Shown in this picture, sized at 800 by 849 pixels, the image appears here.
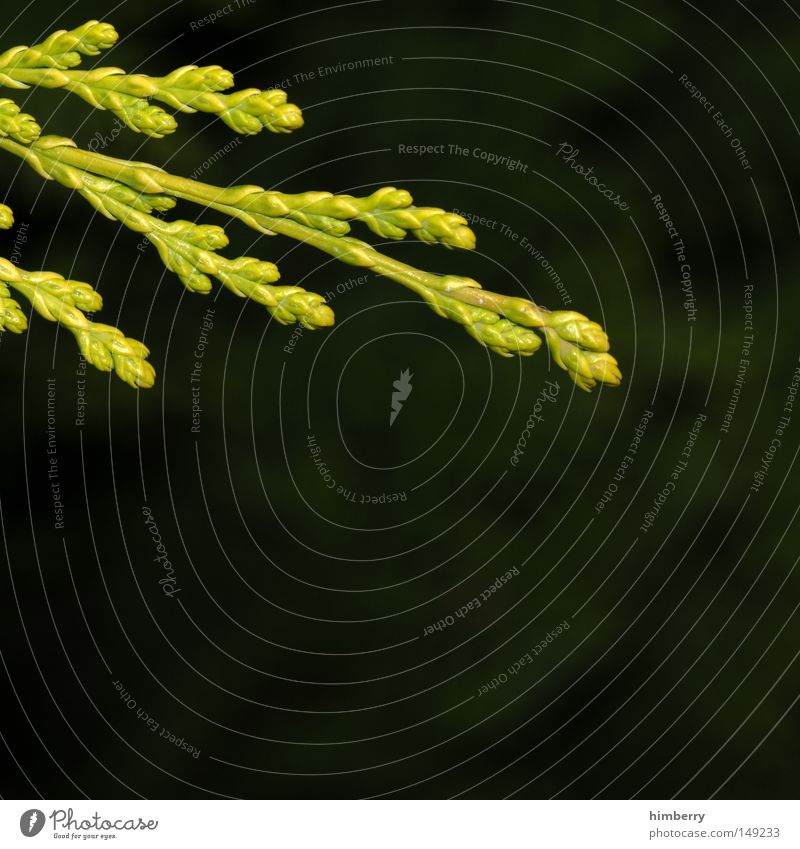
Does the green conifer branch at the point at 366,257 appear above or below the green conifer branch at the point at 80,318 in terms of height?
above

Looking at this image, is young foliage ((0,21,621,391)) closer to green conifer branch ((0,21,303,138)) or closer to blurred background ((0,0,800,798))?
green conifer branch ((0,21,303,138))

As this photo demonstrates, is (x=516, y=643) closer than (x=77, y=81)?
No

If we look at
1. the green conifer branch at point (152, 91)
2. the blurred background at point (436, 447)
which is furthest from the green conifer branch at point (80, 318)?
the blurred background at point (436, 447)

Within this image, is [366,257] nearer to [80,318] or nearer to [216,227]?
[216,227]

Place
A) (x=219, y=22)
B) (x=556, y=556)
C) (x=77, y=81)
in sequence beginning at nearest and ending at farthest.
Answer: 1. (x=77, y=81)
2. (x=219, y=22)
3. (x=556, y=556)

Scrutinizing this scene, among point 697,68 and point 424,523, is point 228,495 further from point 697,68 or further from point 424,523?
point 697,68

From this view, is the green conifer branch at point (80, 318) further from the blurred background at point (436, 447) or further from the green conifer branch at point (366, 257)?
the blurred background at point (436, 447)

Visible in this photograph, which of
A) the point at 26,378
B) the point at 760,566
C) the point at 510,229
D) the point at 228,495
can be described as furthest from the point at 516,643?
the point at 26,378

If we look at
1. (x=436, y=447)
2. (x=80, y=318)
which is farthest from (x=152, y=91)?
(x=436, y=447)
